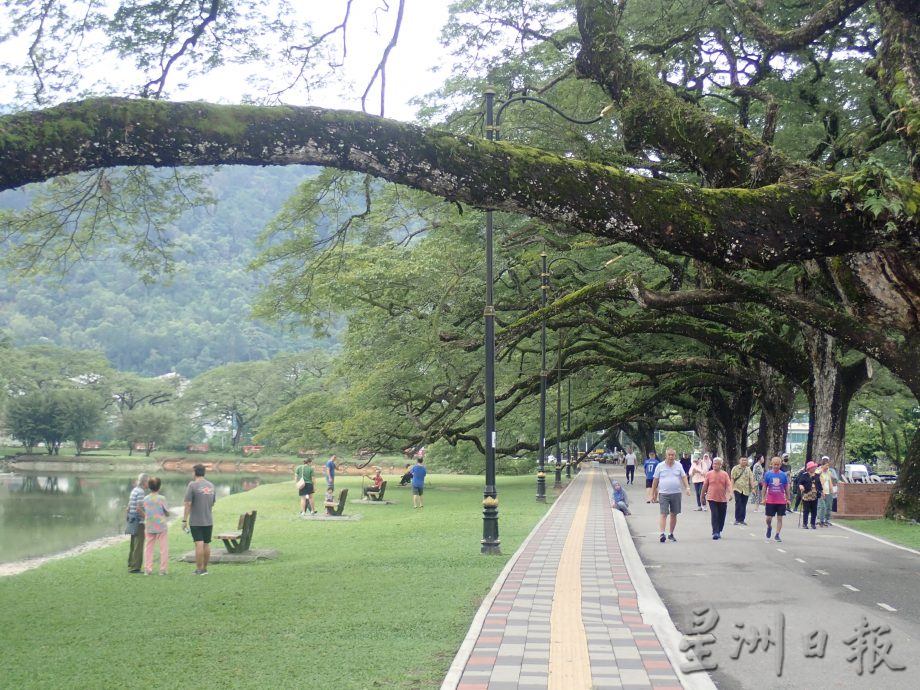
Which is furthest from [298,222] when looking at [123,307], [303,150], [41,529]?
[123,307]

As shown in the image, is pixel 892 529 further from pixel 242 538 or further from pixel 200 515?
pixel 200 515

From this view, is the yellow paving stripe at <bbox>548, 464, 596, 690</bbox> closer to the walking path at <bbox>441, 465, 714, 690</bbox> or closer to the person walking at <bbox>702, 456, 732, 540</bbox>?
the walking path at <bbox>441, 465, 714, 690</bbox>

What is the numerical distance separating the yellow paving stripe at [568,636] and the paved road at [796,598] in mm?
959

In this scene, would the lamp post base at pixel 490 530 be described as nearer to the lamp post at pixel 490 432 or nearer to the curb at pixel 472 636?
the lamp post at pixel 490 432

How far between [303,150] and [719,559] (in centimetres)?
887

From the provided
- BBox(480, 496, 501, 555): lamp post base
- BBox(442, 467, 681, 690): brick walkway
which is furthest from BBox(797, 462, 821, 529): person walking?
BBox(480, 496, 501, 555): lamp post base

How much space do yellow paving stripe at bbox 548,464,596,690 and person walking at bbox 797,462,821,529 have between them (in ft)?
26.6

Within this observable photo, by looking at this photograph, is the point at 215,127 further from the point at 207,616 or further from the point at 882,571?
the point at 882,571

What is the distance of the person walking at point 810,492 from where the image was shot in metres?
18.3

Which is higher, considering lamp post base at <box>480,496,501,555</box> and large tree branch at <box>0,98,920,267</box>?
large tree branch at <box>0,98,920,267</box>

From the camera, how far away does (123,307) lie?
16888 centimetres

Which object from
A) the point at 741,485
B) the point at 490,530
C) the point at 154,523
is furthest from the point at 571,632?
the point at 741,485

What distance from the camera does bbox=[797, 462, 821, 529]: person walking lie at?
1833cm

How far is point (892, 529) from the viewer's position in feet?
57.4
